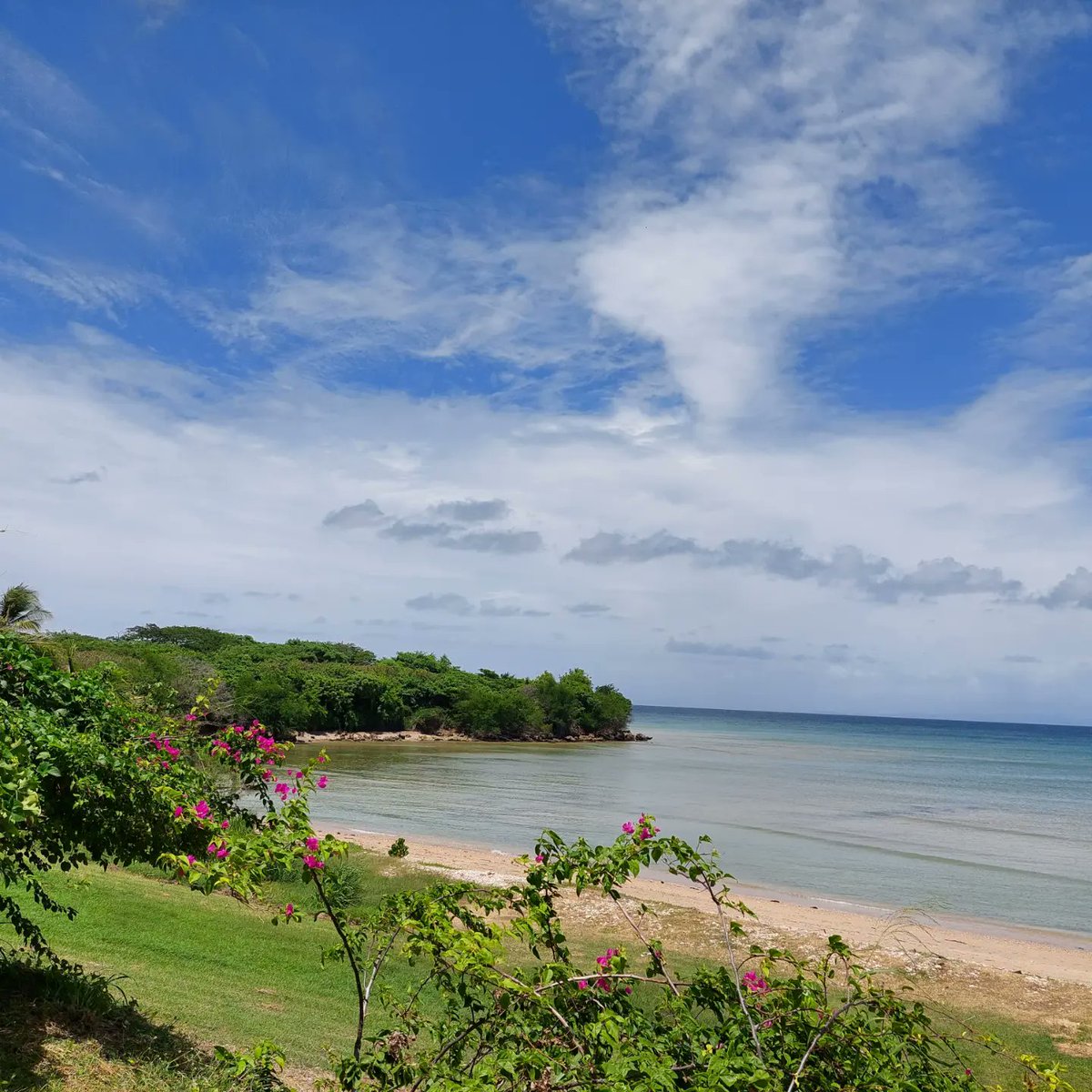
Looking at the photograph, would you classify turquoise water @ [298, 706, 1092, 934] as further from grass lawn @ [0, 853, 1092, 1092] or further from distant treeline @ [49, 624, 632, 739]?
grass lawn @ [0, 853, 1092, 1092]

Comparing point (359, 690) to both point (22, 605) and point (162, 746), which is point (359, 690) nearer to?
point (22, 605)

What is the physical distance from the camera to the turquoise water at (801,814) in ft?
87.4

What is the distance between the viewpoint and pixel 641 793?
158ft

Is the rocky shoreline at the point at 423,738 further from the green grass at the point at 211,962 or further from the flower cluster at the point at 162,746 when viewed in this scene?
the flower cluster at the point at 162,746

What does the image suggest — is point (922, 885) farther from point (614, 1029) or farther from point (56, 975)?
point (614, 1029)

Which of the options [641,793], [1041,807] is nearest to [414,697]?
[641,793]

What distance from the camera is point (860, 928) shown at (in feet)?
66.0

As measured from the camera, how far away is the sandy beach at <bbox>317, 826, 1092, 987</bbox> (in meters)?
17.7

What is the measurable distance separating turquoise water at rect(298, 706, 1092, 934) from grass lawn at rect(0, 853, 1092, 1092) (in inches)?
546

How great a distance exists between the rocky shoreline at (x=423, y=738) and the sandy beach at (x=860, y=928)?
52993mm

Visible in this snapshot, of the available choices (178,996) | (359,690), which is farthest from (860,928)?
(359,690)

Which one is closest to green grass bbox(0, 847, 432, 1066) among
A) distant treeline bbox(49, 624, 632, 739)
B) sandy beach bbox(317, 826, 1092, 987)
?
sandy beach bbox(317, 826, 1092, 987)

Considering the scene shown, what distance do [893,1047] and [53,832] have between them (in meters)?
5.11

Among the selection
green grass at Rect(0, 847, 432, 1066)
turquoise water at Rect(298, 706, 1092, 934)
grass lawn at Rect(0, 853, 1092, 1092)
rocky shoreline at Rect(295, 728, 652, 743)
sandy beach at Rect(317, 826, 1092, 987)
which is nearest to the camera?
grass lawn at Rect(0, 853, 1092, 1092)
